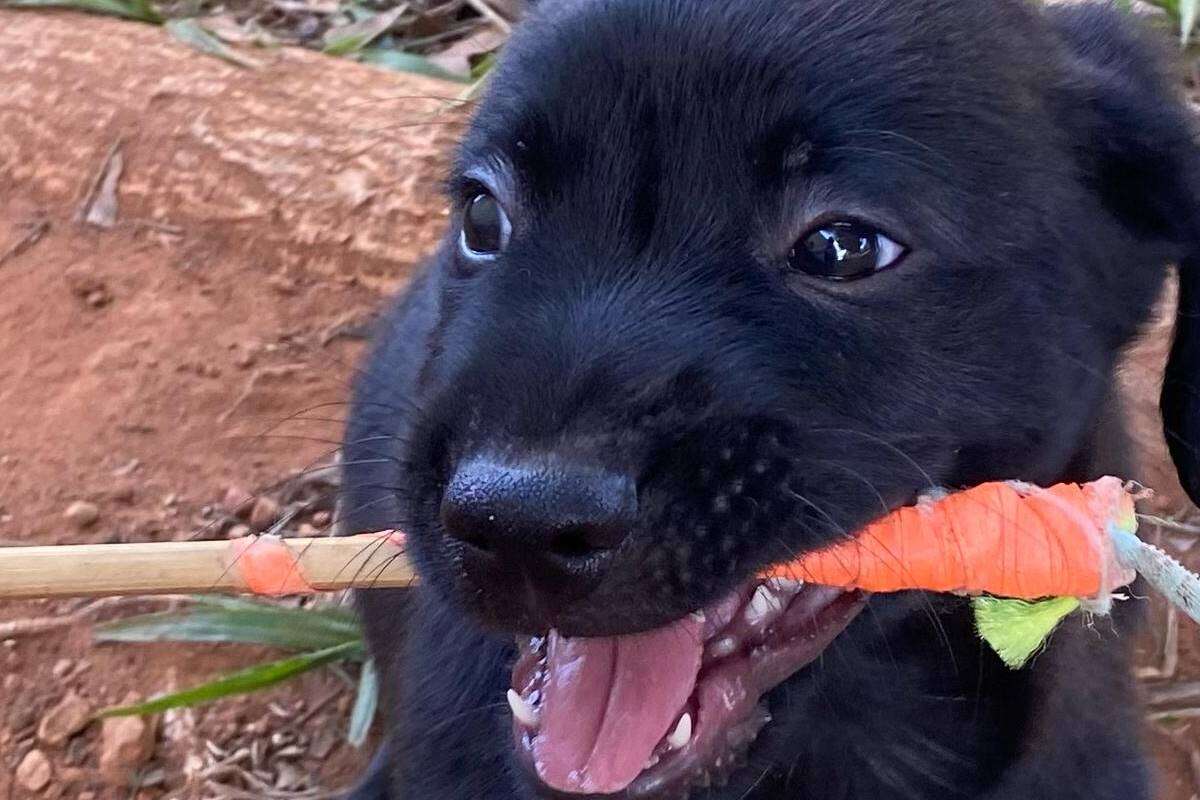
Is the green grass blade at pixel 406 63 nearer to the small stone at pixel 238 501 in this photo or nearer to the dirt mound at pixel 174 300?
the dirt mound at pixel 174 300

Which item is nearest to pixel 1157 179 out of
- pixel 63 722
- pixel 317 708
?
pixel 317 708

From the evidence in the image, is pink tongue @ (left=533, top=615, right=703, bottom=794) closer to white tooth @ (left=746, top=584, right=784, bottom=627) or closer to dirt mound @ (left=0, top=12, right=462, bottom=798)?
white tooth @ (left=746, top=584, right=784, bottom=627)

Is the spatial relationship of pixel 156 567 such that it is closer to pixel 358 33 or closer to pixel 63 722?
pixel 63 722

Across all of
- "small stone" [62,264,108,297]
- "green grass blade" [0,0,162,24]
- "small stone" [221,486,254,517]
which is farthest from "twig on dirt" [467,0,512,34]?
"small stone" [221,486,254,517]

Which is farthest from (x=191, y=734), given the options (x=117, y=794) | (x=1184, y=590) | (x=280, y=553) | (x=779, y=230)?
(x=1184, y=590)

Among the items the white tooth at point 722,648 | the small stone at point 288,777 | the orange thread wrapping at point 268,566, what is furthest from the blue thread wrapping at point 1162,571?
the small stone at point 288,777

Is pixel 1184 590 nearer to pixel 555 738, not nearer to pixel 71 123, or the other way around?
pixel 555 738
